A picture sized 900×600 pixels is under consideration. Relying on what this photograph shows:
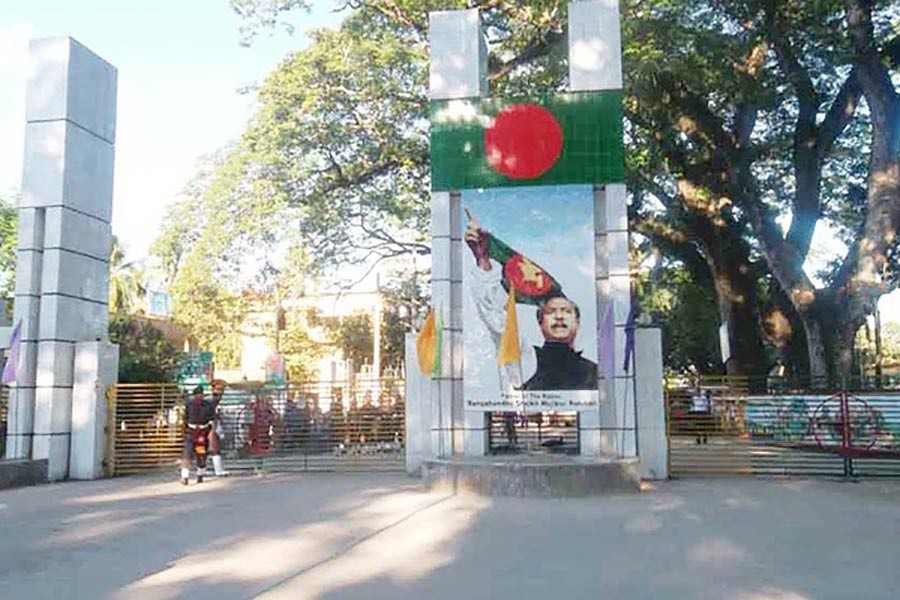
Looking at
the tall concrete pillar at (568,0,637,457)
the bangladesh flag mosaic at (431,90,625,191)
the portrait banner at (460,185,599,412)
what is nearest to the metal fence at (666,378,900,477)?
the tall concrete pillar at (568,0,637,457)

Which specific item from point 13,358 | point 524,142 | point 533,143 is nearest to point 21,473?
point 13,358

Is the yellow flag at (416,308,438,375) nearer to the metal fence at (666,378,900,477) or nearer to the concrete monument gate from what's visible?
the concrete monument gate

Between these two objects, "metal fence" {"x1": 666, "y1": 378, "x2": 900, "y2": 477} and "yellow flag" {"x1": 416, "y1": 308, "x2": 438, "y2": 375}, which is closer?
"yellow flag" {"x1": 416, "y1": 308, "x2": 438, "y2": 375}

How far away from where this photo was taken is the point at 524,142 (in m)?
13.8

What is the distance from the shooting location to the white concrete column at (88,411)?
1477 centimetres

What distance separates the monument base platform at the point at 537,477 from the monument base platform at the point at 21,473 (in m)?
6.63

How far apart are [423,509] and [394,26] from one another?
1520cm

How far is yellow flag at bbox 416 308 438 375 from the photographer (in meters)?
13.8

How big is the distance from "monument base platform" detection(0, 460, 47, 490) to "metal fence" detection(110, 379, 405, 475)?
1.31m

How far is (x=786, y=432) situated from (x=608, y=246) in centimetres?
645

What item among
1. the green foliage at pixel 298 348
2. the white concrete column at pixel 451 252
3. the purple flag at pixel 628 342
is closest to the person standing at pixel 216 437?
the white concrete column at pixel 451 252

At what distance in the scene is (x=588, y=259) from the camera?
13.5 meters

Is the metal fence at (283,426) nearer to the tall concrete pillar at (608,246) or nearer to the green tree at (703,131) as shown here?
the tall concrete pillar at (608,246)

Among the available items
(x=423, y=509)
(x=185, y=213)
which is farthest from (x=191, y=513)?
(x=185, y=213)
